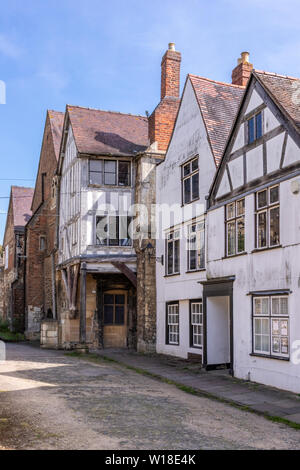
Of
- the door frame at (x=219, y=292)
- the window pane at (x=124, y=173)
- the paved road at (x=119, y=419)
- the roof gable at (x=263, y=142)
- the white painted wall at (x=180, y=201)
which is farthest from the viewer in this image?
the window pane at (x=124, y=173)

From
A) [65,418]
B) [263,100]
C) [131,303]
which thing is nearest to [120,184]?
[131,303]

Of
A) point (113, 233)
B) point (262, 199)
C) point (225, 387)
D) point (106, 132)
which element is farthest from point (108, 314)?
point (262, 199)

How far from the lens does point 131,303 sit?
25.1m

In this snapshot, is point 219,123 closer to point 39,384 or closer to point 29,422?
point 39,384

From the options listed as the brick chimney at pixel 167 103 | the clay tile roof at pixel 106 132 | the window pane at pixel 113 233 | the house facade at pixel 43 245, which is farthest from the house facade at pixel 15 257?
the brick chimney at pixel 167 103

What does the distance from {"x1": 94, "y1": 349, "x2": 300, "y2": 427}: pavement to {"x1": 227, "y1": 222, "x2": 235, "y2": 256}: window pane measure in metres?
3.61

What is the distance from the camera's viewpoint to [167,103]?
75.0 feet

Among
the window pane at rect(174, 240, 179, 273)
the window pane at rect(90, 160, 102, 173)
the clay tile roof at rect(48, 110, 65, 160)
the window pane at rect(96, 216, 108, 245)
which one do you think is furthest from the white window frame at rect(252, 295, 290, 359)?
the clay tile roof at rect(48, 110, 65, 160)

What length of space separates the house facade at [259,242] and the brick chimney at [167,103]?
23.8ft

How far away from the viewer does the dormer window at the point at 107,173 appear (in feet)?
78.0

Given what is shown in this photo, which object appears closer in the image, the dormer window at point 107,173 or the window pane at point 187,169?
the window pane at point 187,169

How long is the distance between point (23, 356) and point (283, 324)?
37.5ft

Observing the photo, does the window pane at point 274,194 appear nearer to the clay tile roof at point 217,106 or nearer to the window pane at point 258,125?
the window pane at point 258,125

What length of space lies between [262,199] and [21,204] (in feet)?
104
